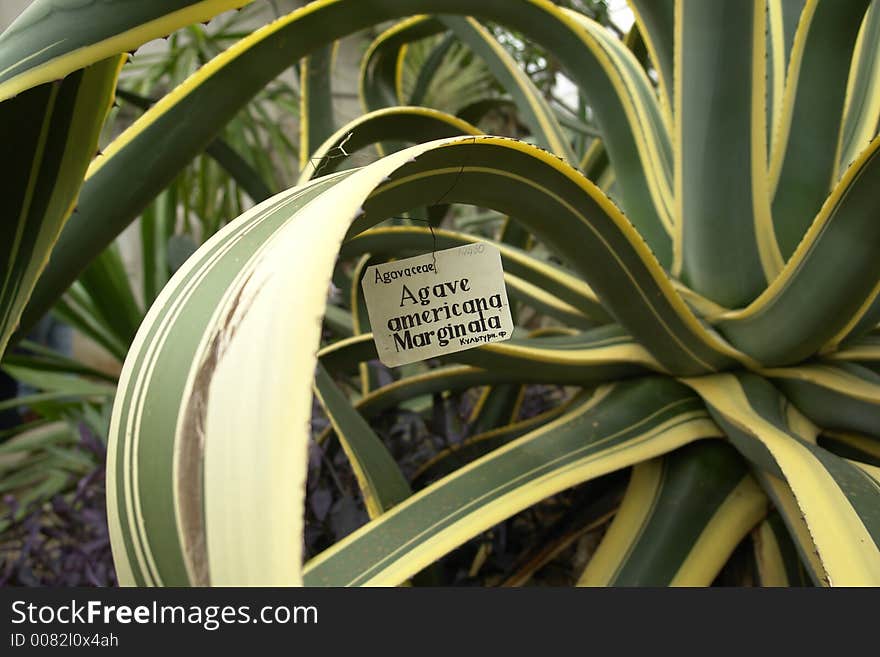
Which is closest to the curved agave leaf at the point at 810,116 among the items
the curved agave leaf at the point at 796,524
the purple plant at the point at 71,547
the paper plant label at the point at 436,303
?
the curved agave leaf at the point at 796,524

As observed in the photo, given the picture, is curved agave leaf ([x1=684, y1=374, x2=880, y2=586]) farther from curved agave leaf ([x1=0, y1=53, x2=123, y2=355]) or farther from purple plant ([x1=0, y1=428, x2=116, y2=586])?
purple plant ([x1=0, y1=428, x2=116, y2=586])

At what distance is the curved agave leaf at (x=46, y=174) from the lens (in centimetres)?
39

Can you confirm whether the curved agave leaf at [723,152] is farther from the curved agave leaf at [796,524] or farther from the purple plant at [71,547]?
the purple plant at [71,547]

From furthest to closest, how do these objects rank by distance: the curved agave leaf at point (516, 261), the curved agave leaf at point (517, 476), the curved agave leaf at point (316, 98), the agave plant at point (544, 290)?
1. the curved agave leaf at point (316, 98)
2. the curved agave leaf at point (516, 261)
3. the curved agave leaf at point (517, 476)
4. the agave plant at point (544, 290)

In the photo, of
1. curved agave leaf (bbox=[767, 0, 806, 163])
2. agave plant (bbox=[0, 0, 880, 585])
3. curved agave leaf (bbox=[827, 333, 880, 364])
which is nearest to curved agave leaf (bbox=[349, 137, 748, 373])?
agave plant (bbox=[0, 0, 880, 585])

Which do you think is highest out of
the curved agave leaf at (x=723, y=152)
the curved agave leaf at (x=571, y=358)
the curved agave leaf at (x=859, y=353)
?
the curved agave leaf at (x=723, y=152)

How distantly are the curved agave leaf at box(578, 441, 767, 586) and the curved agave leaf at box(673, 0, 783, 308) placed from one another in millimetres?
142

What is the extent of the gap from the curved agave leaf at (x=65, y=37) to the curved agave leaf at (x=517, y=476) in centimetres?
29

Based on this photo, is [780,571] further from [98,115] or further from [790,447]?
[98,115]

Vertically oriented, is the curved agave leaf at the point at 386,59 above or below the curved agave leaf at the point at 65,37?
above

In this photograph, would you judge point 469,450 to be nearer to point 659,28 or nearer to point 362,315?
point 362,315

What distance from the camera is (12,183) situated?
388 mm

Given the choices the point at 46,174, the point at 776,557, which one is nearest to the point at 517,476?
the point at 776,557

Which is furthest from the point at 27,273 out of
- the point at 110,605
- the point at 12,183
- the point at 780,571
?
the point at 780,571
